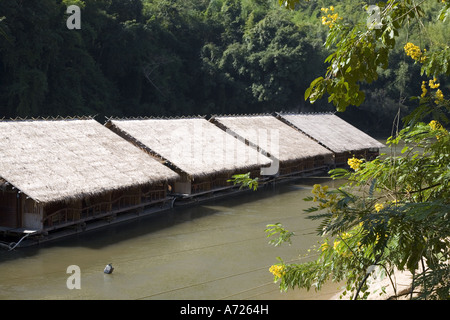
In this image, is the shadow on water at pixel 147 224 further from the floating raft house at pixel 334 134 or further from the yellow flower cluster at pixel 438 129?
the yellow flower cluster at pixel 438 129

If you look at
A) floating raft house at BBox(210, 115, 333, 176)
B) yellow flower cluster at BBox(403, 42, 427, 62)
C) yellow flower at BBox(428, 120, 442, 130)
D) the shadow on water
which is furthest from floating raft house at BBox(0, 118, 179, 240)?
yellow flower cluster at BBox(403, 42, 427, 62)

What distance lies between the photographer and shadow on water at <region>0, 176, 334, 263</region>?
40.0 ft

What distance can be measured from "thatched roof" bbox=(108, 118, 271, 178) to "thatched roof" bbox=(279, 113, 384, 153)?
5834 mm

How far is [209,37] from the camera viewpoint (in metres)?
38.7

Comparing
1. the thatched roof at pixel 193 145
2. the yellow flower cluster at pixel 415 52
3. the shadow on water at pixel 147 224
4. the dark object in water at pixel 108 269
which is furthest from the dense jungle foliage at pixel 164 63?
the yellow flower cluster at pixel 415 52

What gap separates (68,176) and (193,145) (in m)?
6.23

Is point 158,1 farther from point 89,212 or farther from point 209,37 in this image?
point 89,212

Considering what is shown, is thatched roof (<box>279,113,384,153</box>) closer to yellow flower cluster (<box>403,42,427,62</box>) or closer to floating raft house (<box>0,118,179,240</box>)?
floating raft house (<box>0,118,179,240</box>)

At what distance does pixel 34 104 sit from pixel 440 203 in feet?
77.5

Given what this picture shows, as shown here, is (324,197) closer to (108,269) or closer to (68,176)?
(108,269)

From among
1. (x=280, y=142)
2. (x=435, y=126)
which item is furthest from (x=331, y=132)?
(x=435, y=126)

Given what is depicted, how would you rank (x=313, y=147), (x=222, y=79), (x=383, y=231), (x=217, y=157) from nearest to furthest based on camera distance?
(x=383, y=231) → (x=217, y=157) → (x=313, y=147) → (x=222, y=79)

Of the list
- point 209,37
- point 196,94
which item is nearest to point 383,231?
point 196,94

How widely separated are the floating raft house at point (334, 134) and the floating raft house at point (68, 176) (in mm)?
10872
